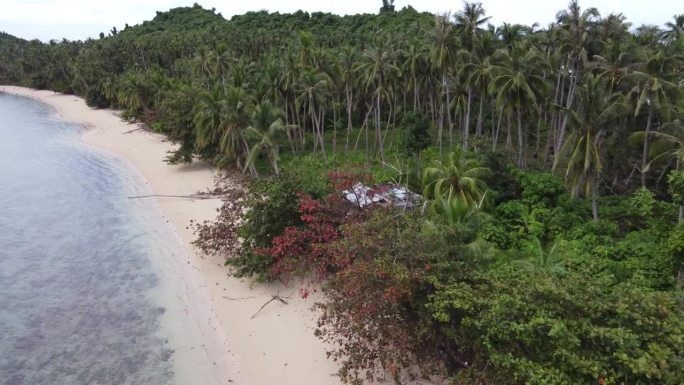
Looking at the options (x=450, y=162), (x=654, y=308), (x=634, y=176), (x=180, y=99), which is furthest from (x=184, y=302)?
(x=634, y=176)

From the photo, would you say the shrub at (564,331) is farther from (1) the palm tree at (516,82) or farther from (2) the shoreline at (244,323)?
(1) the palm tree at (516,82)

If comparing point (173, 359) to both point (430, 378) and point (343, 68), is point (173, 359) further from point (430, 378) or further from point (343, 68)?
point (343, 68)

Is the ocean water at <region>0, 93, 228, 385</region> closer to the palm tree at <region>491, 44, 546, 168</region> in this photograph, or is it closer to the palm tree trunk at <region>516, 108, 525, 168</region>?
the palm tree at <region>491, 44, 546, 168</region>

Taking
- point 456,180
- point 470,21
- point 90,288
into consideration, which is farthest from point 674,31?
point 90,288

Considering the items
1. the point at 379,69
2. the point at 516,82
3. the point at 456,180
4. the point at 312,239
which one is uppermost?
the point at 379,69

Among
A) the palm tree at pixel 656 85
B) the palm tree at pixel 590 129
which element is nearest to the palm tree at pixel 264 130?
the palm tree at pixel 590 129

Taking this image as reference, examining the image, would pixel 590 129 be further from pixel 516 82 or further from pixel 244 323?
pixel 244 323
